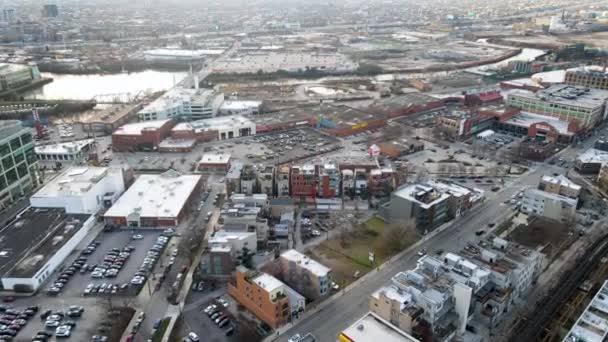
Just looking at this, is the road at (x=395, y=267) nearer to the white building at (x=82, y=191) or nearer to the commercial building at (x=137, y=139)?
the white building at (x=82, y=191)

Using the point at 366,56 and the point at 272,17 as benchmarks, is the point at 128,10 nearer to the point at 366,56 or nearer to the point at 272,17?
the point at 272,17

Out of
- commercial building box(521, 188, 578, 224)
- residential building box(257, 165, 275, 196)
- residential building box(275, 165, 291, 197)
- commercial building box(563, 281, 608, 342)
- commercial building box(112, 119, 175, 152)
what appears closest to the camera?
commercial building box(563, 281, 608, 342)

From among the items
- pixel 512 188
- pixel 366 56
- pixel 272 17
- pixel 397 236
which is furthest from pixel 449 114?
pixel 272 17

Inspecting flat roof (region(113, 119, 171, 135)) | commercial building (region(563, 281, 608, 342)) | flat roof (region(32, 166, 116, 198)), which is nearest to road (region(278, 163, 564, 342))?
commercial building (region(563, 281, 608, 342))

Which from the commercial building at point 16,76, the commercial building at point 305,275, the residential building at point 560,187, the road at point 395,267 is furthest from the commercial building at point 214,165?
the commercial building at point 16,76

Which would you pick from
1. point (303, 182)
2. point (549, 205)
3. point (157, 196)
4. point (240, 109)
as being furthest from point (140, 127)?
point (549, 205)

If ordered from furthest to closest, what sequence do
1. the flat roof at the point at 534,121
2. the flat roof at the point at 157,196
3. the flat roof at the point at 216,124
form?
the flat roof at the point at 216,124
the flat roof at the point at 534,121
the flat roof at the point at 157,196

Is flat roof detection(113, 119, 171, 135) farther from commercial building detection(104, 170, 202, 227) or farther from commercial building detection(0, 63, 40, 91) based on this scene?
commercial building detection(0, 63, 40, 91)
